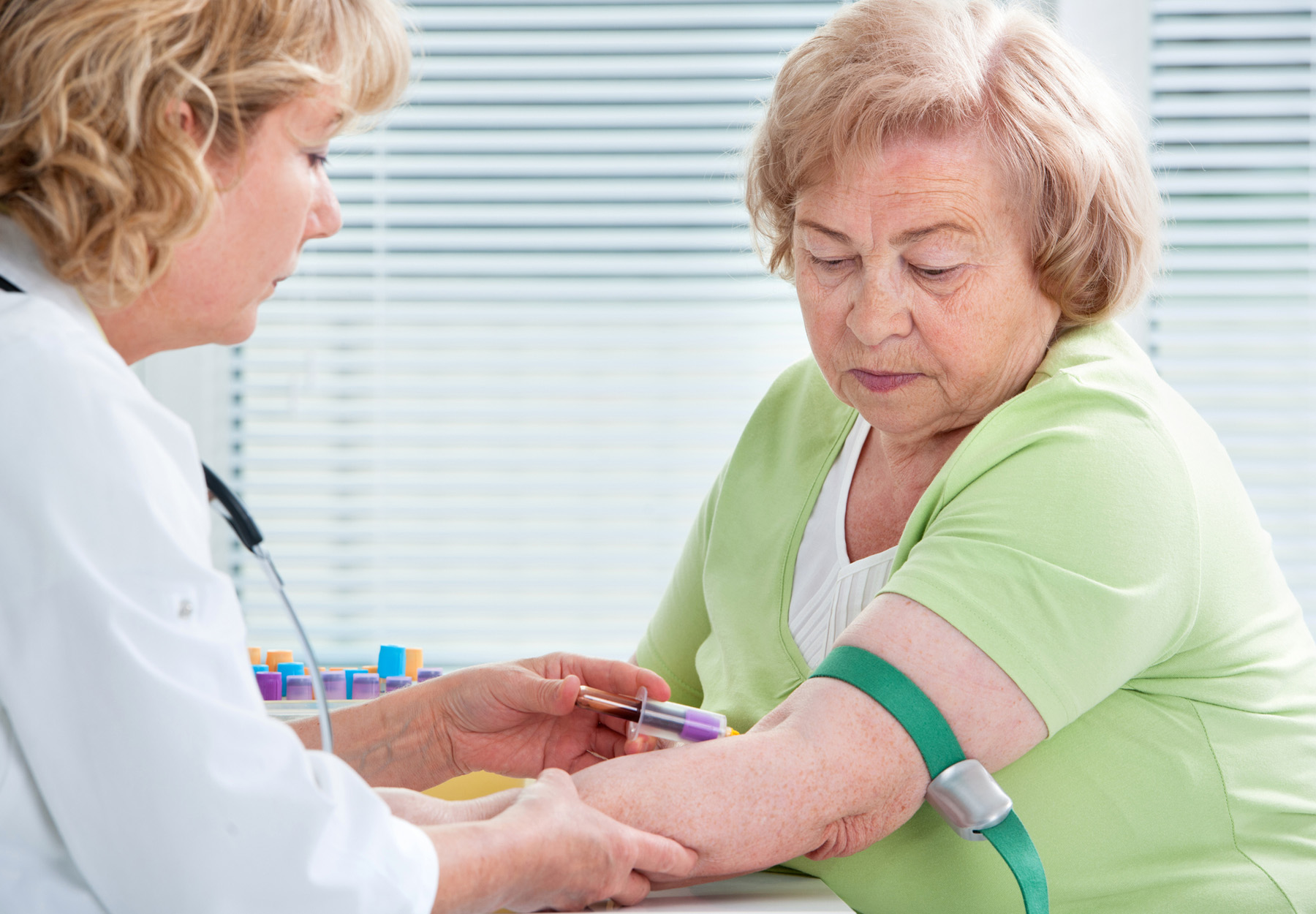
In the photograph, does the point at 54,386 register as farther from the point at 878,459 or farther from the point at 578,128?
the point at 578,128

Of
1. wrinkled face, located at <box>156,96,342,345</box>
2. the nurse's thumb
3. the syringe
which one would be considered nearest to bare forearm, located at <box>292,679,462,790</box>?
the nurse's thumb

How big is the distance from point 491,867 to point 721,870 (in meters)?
0.26

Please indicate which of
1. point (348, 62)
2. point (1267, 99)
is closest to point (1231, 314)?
point (1267, 99)

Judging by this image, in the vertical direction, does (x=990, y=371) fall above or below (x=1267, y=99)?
below

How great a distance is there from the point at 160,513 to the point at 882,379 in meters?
0.78

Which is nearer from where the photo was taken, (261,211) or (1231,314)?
(261,211)

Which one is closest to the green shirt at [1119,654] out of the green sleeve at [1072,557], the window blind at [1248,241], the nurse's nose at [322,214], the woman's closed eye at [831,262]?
the green sleeve at [1072,557]

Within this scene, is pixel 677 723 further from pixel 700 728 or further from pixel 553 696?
pixel 553 696

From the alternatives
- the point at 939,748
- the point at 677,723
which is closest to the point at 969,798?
the point at 939,748

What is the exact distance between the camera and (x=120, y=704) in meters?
0.68

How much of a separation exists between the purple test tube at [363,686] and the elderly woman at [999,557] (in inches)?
22.1

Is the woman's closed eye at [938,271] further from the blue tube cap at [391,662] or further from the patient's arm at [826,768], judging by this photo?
the blue tube cap at [391,662]

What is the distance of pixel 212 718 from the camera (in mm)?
696

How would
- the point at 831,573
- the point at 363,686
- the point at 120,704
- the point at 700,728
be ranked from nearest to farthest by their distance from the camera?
the point at 120,704 < the point at 700,728 < the point at 831,573 < the point at 363,686
